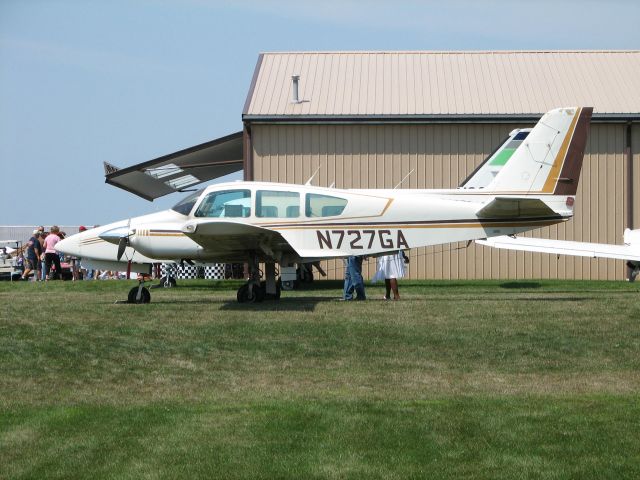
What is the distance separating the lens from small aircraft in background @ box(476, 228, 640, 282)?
957 inches

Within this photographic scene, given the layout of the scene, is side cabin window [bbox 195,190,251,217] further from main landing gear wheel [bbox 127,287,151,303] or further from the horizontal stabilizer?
the horizontal stabilizer

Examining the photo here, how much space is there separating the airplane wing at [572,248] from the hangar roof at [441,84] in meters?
5.99

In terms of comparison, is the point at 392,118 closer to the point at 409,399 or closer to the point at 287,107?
the point at 287,107

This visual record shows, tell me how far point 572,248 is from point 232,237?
10696 millimetres

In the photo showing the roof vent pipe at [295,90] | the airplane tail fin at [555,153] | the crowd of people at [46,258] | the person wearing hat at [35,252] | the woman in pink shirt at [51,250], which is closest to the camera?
the airplane tail fin at [555,153]

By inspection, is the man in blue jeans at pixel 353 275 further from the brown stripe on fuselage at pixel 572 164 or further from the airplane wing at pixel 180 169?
the airplane wing at pixel 180 169

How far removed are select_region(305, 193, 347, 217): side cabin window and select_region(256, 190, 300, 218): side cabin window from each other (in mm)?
193

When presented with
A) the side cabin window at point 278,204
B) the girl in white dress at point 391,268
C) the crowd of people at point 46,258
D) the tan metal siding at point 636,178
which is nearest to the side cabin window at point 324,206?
the side cabin window at point 278,204

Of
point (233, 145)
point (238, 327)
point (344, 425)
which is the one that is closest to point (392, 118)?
point (233, 145)

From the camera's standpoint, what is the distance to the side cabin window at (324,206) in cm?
1853

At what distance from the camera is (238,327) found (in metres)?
14.0

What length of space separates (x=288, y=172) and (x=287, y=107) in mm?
2038

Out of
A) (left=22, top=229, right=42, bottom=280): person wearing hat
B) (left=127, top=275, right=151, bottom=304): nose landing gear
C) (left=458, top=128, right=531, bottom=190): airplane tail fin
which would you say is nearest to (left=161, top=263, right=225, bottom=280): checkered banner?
(left=22, top=229, right=42, bottom=280): person wearing hat

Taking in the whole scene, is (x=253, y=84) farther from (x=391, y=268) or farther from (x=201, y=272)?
(x=391, y=268)
